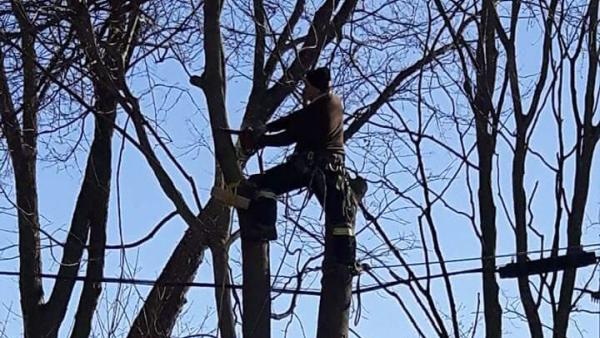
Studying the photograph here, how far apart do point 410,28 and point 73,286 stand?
3.97m

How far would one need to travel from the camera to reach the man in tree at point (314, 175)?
8156 mm

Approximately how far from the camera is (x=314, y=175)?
8195 millimetres

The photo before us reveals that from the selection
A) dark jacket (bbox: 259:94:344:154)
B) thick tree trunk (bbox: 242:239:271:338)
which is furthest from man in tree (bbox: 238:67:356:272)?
thick tree trunk (bbox: 242:239:271:338)

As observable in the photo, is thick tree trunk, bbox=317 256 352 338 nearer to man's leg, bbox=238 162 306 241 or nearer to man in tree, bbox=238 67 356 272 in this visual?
man in tree, bbox=238 67 356 272

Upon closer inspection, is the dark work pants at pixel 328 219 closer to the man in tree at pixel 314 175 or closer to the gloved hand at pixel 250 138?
the man in tree at pixel 314 175

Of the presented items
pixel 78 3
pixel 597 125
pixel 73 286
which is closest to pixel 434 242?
pixel 597 125

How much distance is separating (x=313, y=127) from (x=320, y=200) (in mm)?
455

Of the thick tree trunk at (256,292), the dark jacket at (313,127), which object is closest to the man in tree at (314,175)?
the dark jacket at (313,127)

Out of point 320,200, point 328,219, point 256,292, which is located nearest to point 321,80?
point 320,200

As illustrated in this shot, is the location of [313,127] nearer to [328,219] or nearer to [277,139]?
[277,139]

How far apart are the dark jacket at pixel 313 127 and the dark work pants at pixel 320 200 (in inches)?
3.4

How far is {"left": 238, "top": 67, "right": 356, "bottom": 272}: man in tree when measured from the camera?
8.16m

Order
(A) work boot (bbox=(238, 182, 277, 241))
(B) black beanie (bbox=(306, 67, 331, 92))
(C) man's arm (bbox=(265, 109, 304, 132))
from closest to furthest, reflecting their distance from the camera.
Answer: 1. (A) work boot (bbox=(238, 182, 277, 241))
2. (C) man's arm (bbox=(265, 109, 304, 132))
3. (B) black beanie (bbox=(306, 67, 331, 92))

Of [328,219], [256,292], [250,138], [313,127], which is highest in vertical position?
[313,127]
